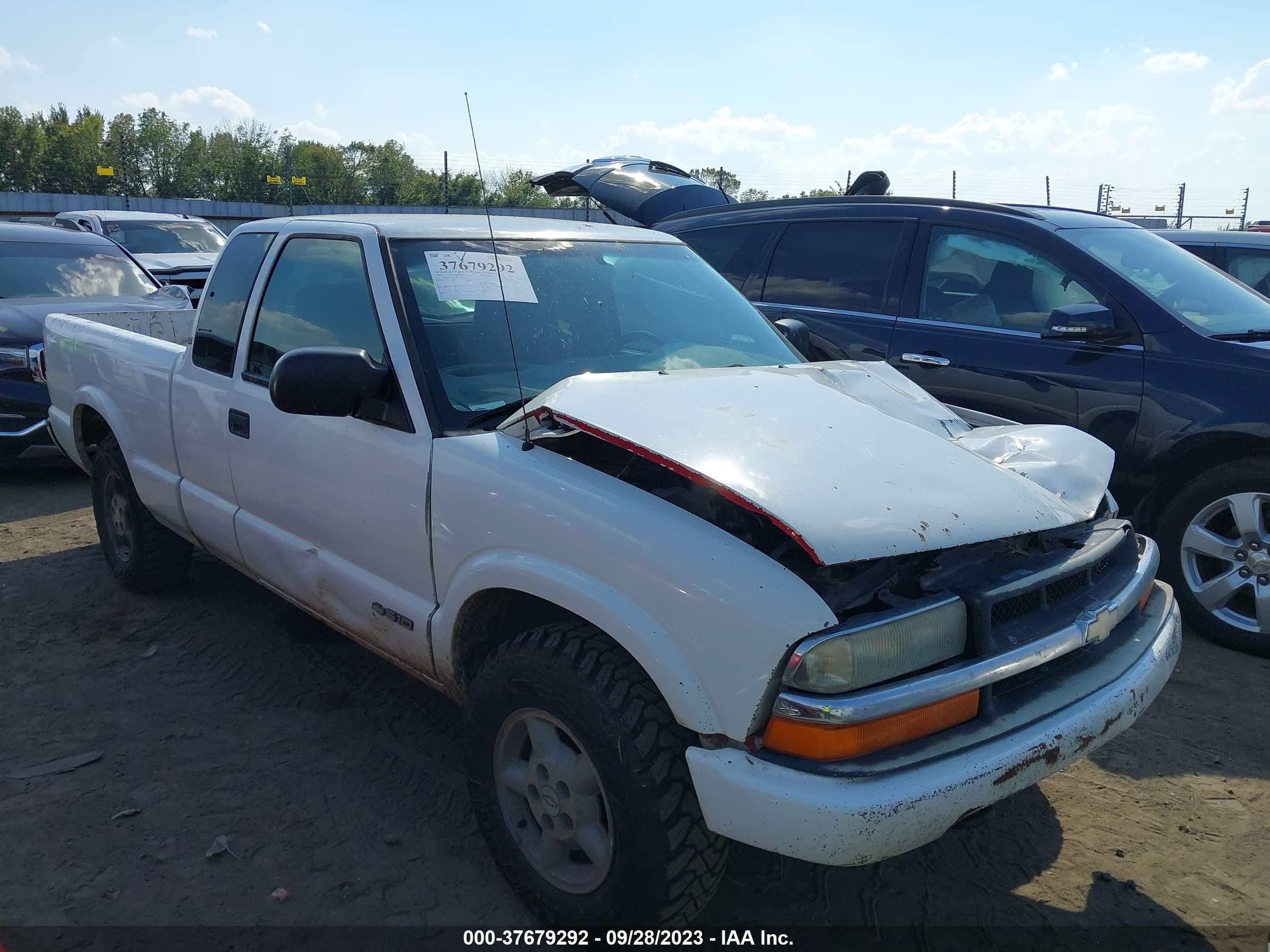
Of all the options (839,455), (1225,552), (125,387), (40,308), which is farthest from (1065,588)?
(40,308)

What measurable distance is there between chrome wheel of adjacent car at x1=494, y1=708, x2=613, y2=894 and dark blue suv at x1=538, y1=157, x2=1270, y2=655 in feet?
6.23

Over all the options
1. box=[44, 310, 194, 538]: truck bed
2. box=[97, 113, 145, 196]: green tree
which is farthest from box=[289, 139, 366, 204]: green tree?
box=[44, 310, 194, 538]: truck bed

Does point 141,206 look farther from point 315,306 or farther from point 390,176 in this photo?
point 315,306

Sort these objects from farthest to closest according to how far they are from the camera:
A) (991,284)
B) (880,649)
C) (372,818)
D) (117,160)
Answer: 1. (117,160)
2. (991,284)
3. (372,818)
4. (880,649)

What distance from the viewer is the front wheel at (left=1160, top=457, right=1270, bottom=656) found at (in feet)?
13.0

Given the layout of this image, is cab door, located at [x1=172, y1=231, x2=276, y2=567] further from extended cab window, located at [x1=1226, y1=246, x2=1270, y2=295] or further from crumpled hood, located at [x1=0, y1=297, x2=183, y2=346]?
extended cab window, located at [x1=1226, y1=246, x2=1270, y2=295]

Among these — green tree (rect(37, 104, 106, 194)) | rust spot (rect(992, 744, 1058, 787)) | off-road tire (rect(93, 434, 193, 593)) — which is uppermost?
green tree (rect(37, 104, 106, 194))

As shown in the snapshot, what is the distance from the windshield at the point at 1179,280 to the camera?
438cm

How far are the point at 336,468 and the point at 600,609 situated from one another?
1270mm

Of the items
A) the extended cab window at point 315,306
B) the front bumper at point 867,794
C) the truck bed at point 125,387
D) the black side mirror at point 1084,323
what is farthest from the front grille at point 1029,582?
the truck bed at point 125,387

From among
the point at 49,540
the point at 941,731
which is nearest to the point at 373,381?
the point at 941,731

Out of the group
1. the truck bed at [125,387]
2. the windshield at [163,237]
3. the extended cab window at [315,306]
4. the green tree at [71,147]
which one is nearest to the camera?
the extended cab window at [315,306]

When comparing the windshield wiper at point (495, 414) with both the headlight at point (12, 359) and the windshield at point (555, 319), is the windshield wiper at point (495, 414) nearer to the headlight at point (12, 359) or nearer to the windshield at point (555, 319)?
the windshield at point (555, 319)

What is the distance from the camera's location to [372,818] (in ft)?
9.39
